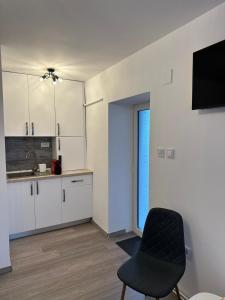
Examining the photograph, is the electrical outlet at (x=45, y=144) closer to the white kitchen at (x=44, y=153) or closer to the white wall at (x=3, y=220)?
the white kitchen at (x=44, y=153)

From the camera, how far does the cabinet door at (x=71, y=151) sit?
3.67 meters

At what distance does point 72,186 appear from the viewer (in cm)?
355

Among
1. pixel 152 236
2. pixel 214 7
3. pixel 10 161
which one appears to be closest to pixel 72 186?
pixel 10 161

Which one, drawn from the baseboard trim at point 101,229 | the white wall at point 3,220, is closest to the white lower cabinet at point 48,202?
the baseboard trim at point 101,229

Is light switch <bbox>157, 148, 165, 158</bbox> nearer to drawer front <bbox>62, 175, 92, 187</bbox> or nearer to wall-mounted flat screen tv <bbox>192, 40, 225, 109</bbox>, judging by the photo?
wall-mounted flat screen tv <bbox>192, 40, 225, 109</bbox>

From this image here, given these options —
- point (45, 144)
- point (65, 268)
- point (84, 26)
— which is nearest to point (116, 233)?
point (65, 268)

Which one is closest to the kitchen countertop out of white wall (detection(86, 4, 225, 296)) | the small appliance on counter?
the small appliance on counter

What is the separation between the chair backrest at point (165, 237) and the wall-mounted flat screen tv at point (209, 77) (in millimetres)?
990

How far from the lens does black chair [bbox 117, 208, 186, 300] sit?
1.60 m

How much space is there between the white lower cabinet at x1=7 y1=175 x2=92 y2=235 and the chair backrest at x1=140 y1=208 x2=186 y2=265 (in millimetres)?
1803

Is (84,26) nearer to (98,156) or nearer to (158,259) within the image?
(98,156)

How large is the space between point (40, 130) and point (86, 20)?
2.05m

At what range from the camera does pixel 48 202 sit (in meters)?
3.36

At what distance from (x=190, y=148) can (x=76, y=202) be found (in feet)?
7.69
